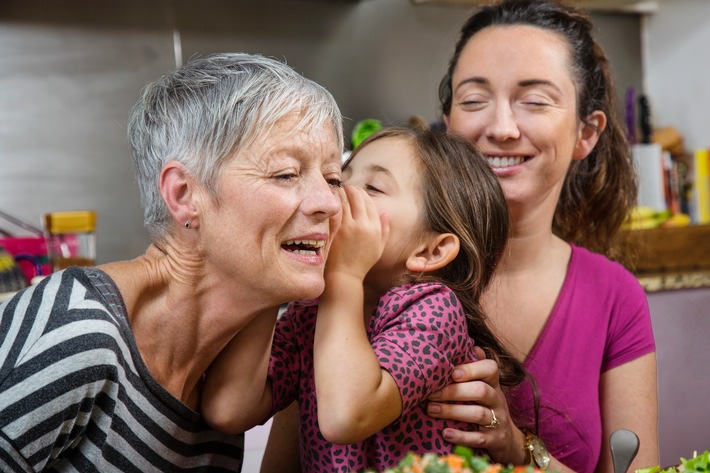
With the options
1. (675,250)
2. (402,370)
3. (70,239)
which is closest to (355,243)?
(402,370)

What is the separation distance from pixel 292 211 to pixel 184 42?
219 centimetres

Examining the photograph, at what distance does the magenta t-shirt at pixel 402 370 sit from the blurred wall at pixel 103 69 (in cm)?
170

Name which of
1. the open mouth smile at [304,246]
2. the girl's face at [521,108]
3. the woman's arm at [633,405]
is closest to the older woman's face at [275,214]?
the open mouth smile at [304,246]

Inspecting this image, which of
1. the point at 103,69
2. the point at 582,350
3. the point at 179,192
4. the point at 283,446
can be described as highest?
the point at 103,69

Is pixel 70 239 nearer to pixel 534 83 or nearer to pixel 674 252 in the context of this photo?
pixel 534 83

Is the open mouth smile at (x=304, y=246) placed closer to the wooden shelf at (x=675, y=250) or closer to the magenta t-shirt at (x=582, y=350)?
the magenta t-shirt at (x=582, y=350)

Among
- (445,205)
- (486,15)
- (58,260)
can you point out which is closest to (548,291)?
(445,205)

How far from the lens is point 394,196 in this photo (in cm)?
132

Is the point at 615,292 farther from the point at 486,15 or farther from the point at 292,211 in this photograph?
the point at 292,211

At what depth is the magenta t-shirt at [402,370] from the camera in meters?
1.13

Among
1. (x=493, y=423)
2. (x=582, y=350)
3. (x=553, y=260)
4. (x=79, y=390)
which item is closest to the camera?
(x=79, y=390)

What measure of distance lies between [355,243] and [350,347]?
17 cm

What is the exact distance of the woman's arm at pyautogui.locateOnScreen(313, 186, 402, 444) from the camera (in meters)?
1.07

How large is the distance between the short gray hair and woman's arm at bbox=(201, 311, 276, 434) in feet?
0.62
